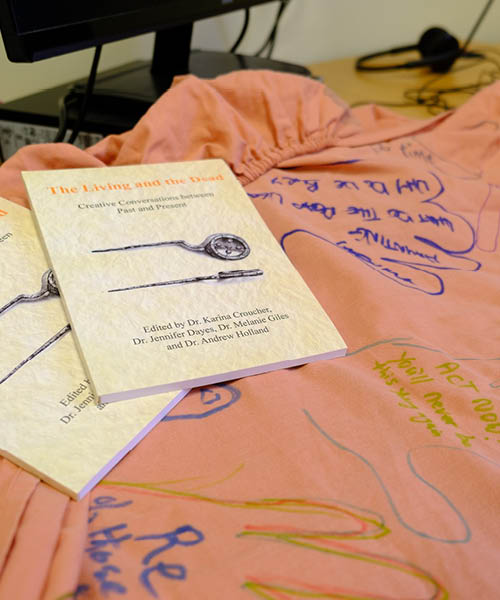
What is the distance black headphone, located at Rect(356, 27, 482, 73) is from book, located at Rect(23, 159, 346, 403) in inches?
31.2

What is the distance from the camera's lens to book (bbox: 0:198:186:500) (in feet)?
1.00

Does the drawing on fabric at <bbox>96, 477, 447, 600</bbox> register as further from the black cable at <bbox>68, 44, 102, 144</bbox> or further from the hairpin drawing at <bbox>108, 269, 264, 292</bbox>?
the black cable at <bbox>68, 44, 102, 144</bbox>

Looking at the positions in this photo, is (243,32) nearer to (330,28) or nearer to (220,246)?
(330,28)

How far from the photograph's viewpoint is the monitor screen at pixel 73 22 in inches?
19.8

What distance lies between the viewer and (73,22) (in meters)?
0.55

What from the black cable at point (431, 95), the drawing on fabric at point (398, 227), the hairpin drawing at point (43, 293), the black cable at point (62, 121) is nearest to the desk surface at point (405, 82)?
the black cable at point (431, 95)

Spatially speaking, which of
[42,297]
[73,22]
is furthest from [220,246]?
[73,22]

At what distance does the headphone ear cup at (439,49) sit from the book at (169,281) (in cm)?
83

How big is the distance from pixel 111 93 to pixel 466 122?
0.46 metres

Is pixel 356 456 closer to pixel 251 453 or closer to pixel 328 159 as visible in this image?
pixel 251 453

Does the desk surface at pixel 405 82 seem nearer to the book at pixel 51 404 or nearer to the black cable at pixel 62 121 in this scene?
the black cable at pixel 62 121

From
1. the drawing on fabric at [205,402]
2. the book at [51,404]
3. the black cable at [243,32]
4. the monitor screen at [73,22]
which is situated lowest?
the drawing on fabric at [205,402]

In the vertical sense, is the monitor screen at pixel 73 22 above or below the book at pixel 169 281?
above

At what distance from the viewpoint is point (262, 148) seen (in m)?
0.60
